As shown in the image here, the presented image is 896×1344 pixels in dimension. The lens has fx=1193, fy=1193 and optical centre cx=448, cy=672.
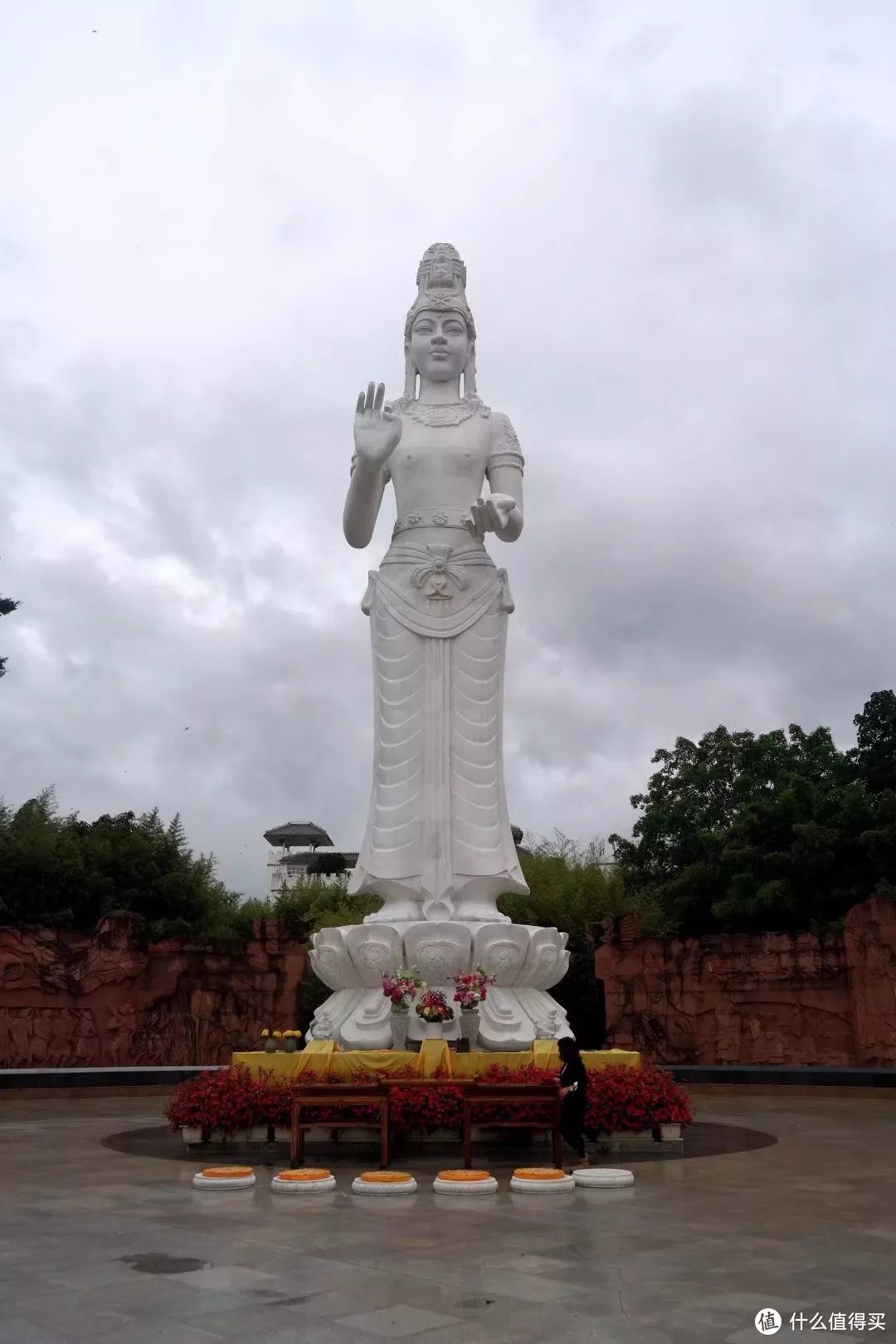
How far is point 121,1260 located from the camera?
5090 mm

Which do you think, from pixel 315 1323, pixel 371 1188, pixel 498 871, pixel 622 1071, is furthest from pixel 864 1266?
pixel 498 871

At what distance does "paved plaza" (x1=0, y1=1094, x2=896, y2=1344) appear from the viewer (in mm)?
4066

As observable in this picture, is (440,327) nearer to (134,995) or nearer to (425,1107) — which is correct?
(425,1107)

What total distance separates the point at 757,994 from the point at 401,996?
10081 millimetres

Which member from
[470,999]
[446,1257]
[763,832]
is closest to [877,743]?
[763,832]

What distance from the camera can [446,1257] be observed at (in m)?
5.06

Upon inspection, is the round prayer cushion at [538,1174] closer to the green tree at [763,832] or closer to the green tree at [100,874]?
the green tree at [763,832]

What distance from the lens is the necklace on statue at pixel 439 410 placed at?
41.4 feet

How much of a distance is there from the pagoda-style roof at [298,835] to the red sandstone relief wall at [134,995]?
56536 mm

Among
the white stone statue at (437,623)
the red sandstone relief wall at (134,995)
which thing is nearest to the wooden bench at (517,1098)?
the white stone statue at (437,623)

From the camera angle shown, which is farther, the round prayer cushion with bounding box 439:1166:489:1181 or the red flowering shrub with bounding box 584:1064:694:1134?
the red flowering shrub with bounding box 584:1064:694:1134

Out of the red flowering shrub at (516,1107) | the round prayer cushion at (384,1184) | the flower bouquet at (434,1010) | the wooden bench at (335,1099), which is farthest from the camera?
the flower bouquet at (434,1010)

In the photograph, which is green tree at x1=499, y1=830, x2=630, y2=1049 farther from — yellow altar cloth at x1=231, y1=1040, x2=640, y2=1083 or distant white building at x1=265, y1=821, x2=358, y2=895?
distant white building at x1=265, y1=821, x2=358, y2=895

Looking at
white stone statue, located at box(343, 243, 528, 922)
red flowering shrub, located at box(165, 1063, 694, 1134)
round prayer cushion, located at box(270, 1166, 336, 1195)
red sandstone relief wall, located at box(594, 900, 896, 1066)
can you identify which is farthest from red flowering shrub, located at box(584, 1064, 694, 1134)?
red sandstone relief wall, located at box(594, 900, 896, 1066)
